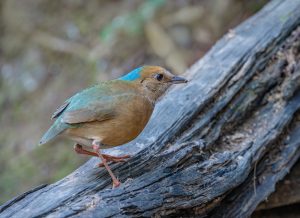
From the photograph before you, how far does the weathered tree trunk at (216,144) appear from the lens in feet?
11.3

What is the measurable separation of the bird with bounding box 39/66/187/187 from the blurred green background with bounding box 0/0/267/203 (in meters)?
3.66

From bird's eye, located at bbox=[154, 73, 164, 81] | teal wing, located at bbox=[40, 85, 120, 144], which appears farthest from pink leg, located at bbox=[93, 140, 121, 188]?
bird's eye, located at bbox=[154, 73, 164, 81]

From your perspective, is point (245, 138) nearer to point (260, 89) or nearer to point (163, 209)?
point (260, 89)

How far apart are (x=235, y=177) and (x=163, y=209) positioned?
724mm

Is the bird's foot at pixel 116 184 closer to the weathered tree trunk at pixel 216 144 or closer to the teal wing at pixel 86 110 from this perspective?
the weathered tree trunk at pixel 216 144

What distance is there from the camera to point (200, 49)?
870cm

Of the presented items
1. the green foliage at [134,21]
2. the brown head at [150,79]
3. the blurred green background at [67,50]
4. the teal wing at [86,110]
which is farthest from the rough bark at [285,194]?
the green foliage at [134,21]

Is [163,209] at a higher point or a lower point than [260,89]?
lower

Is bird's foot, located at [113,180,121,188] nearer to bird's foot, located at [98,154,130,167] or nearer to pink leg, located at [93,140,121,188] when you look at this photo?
pink leg, located at [93,140,121,188]

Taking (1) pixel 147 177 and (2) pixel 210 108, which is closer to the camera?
(1) pixel 147 177

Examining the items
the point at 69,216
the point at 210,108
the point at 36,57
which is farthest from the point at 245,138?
the point at 36,57

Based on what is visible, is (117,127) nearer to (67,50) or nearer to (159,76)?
(159,76)

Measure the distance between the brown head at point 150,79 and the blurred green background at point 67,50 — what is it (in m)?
3.60

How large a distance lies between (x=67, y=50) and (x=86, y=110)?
6330mm
